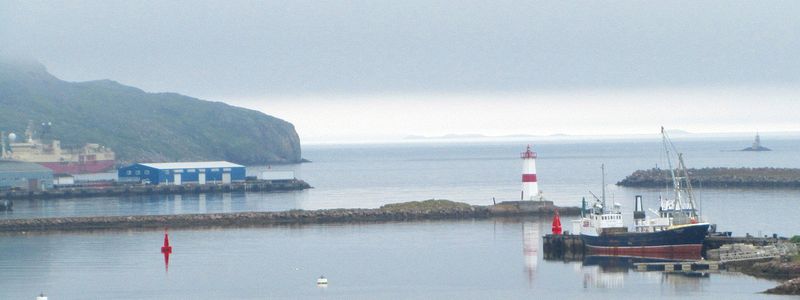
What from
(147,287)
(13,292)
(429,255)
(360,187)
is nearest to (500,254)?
(429,255)

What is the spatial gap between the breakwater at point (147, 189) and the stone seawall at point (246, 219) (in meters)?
37.5

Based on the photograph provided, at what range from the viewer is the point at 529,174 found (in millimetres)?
77375

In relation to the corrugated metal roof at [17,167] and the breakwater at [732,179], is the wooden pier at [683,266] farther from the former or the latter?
the corrugated metal roof at [17,167]

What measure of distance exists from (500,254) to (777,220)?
21125 mm

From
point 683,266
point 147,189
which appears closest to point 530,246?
point 683,266

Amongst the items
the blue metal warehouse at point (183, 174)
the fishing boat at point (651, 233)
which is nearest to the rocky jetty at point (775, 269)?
the fishing boat at point (651, 233)

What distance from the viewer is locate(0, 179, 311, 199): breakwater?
113 m

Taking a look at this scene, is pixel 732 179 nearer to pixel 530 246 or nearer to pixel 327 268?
pixel 530 246

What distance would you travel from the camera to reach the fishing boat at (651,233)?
52.1 metres

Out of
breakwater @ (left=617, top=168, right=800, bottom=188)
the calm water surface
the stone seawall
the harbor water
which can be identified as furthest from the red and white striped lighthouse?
breakwater @ (left=617, top=168, right=800, bottom=188)

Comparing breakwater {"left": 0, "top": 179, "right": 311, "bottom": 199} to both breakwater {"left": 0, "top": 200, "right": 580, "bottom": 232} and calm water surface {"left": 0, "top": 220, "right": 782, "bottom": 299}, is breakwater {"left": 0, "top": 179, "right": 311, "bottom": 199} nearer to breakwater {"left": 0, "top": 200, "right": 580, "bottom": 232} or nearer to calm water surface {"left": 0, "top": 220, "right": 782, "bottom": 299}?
breakwater {"left": 0, "top": 200, "right": 580, "bottom": 232}

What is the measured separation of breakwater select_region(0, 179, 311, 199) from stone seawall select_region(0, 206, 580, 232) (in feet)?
123

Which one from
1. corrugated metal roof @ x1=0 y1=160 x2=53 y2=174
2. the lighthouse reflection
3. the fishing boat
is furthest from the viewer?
corrugated metal roof @ x1=0 y1=160 x2=53 y2=174

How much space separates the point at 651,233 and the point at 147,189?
7128 centimetres
